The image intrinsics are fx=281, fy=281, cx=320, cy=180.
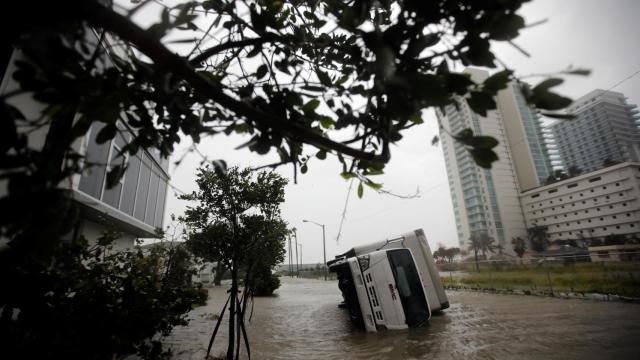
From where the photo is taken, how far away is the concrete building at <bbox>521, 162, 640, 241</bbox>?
196 feet

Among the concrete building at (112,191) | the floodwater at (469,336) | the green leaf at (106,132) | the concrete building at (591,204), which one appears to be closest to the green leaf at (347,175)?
the green leaf at (106,132)

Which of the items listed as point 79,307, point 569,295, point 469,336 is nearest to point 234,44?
point 79,307

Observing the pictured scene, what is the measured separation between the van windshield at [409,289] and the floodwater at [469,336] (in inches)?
23.0

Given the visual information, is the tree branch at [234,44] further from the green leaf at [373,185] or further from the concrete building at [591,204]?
the concrete building at [591,204]

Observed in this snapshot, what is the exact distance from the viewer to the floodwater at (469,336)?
19.0ft

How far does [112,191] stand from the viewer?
695cm

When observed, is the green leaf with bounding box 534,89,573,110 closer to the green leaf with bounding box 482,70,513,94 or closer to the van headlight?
the green leaf with bounding box 482,70,513,94

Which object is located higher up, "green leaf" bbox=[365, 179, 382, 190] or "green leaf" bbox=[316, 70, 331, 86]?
"green leaf" bbox=[316, 70, 331, 86]

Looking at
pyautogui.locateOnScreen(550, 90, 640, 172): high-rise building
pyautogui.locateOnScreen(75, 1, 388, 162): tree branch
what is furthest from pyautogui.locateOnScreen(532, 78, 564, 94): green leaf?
pyautogui.locateOnScreen(550, 90, 640, 172): high-rise building

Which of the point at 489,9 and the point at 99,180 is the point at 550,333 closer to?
the point at 489,9

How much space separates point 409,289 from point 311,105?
681 centimetres

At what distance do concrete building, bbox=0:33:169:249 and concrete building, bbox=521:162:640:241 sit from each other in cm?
8448

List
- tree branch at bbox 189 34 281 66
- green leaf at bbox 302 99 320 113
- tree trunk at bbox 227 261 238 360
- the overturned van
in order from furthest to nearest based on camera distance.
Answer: the overturned van < tree trunk at bbox 227 261 238 360 < tree branch at bbox 189 34 281 66 < green leaf at bbox 302 99 320 113

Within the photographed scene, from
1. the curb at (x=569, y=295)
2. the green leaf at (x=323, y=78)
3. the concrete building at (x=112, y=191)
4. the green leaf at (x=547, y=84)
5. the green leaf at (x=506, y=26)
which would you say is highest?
the concrete building at (x=112, y=191)
